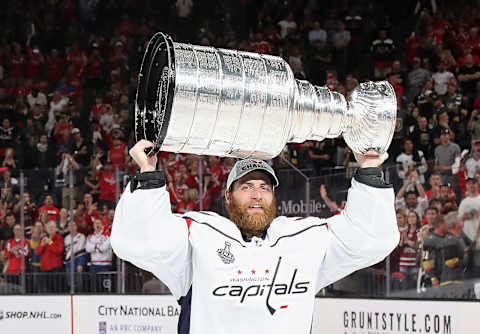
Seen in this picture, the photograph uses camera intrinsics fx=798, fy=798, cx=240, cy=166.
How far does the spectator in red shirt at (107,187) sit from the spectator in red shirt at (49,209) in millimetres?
495

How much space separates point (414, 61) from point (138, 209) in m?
7.34

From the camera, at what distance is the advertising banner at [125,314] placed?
6812 mm

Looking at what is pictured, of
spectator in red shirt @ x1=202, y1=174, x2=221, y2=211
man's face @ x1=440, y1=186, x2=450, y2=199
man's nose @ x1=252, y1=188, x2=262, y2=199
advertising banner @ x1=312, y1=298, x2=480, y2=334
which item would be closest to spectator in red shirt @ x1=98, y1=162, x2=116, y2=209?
spectator in red shirt @ x1=202, y1=174, x2=221, y2=211

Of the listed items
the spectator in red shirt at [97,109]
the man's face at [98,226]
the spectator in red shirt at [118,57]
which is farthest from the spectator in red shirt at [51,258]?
the spectator in red shirt at [118,57]

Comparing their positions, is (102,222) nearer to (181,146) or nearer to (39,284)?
(39,284)

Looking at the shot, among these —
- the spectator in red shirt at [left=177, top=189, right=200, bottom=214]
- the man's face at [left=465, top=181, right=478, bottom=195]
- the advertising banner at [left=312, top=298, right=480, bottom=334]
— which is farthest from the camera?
the spectator in red shirt at [left=177, top=189, right=200, bottom=214]

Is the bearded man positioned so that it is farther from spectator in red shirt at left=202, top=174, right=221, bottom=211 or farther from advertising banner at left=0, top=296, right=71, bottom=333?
advertising banner at left=0, top=296, right=71, bottom=333

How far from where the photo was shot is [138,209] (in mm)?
2982

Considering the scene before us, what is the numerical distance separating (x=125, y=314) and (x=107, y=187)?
1.22 meters

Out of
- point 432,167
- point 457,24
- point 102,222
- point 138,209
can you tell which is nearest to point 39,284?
point 102,222

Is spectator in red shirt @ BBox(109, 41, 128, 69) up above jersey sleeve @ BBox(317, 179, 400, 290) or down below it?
above

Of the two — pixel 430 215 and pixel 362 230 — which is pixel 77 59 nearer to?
pixel 430 215

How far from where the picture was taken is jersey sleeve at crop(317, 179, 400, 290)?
318 cm

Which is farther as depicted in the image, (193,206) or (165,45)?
(193,206)
